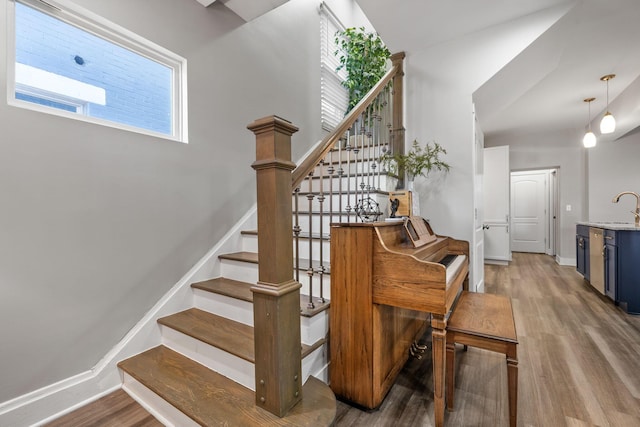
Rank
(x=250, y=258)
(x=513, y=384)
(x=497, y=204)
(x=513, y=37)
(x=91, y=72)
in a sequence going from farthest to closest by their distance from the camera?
(x=497, y=204)
(x=513, y=37)
(x=250, y=258)
(x=91, y=72)
(x=513, y=384)

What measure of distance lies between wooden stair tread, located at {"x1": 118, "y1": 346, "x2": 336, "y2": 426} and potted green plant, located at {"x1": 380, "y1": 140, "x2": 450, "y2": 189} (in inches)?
78.4

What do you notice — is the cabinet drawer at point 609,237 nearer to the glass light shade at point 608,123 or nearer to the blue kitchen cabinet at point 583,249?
the blue kitchen cabinet at point 583,249

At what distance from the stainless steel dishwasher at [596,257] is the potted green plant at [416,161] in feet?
8.27

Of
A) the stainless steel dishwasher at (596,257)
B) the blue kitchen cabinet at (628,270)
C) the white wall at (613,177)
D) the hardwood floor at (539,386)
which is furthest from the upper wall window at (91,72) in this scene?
the white wall at (613,177)

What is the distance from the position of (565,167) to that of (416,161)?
16.1 ft

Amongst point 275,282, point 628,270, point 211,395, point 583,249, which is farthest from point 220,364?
point 583,249

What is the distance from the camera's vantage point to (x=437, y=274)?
1.36 m

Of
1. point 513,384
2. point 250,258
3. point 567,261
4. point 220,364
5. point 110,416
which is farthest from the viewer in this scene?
point 567,261

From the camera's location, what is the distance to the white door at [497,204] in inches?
222

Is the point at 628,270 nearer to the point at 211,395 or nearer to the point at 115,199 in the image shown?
the point at 211,395

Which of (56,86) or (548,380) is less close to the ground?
(56,86)

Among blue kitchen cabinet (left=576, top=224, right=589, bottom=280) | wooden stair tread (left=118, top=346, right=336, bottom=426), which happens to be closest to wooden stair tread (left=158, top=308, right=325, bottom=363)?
wooden stair tread (left=118, top=346, right=336, bottom=426)

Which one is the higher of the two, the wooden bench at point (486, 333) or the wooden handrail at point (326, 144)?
the wooden handrail at point (326, 144)

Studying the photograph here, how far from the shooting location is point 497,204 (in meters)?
5.72
